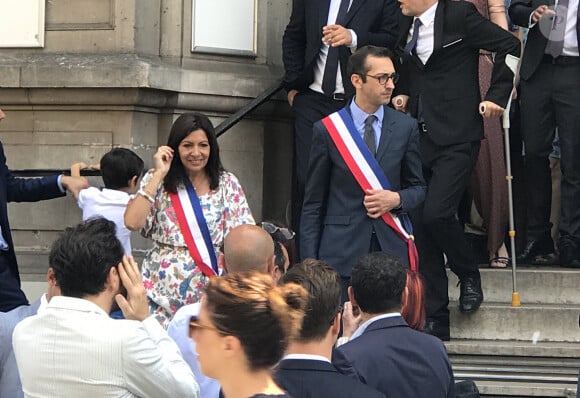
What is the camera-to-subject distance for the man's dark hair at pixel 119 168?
828 centimetres

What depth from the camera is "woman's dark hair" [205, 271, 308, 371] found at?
3.68 m

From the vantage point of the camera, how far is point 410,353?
5.47 metres

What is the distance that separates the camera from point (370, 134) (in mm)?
7809

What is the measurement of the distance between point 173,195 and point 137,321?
2.64 metres

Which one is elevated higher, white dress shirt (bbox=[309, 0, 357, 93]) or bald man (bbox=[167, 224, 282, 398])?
white dress shirt (bbox=[309, 0, 357, 93])

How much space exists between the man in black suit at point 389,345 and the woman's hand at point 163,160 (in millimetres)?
1887

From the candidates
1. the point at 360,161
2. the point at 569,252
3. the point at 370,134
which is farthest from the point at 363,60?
the point at 569,252

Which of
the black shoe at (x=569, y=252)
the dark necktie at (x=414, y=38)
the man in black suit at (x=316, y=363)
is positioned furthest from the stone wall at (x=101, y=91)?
the man in black suit at (x=316, y=363)

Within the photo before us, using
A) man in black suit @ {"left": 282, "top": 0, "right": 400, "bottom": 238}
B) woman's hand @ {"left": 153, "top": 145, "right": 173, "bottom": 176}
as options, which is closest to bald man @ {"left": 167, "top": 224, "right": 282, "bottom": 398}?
woman's hand @ {"left": 153, "top": 145, "right": 173, "bottom": 176}

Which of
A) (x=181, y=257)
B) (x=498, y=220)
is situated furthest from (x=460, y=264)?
(x=181, y=257)

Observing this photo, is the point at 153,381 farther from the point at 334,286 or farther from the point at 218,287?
the point at 218,287

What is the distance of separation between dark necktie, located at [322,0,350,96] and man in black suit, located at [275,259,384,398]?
4.62 m

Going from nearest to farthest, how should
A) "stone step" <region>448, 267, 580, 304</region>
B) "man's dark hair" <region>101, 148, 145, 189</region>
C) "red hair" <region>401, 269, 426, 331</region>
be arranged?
"red hair" <region>401, 269, 426, 331</region> < "man's dark hair" <region>101, 148, 145, 189</region> < "stone step" <region>448, 267, 580, 304</region>

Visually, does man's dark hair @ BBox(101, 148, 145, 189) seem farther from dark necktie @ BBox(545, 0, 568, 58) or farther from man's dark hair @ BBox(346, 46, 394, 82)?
dark necktie @ BBox(545, 0, 568, 58)
